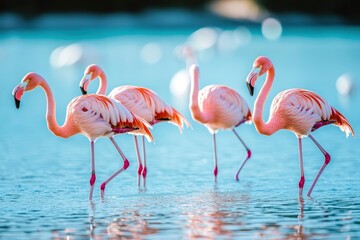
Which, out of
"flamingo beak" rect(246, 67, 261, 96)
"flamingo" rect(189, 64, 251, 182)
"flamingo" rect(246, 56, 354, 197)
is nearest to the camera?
"flamingo beak" rect(246, 67, 261, 96)

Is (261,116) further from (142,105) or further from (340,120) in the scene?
(142,105)

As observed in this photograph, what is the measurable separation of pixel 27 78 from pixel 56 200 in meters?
1.07

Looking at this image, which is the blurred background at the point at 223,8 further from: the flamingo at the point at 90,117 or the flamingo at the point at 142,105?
the flamingo at the point at 90,117

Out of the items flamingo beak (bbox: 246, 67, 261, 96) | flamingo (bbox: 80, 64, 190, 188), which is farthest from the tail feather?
flamingo (bbox: 80, 64, 190, 188)

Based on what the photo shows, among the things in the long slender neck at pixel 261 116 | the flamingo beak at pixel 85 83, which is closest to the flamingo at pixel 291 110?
the long slender neck at pixel 261 116

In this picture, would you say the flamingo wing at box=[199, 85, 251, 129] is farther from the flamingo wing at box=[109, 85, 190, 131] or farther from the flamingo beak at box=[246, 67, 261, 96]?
the flamingo beak at box=[246, 67, 261, 96]

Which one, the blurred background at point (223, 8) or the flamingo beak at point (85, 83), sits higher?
the blurred background at point (223, 8)

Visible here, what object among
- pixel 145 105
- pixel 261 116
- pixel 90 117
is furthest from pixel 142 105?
pixel 261 116

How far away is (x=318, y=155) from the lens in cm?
1061

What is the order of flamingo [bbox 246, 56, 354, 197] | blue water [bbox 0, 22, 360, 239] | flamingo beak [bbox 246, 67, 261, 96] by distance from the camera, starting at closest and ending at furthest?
blue water [bbox 0, 22, 360, 239]
flamingo beak [bbox 246, 67, 261, 96]
flamingo [bbox 246, 56, 354, 197]

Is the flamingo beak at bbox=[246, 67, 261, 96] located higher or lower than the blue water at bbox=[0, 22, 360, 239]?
higher

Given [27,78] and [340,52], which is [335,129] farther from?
[340,52]

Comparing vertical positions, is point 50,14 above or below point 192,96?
above

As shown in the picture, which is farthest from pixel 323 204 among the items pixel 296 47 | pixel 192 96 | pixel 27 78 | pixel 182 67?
pixel 296 47
